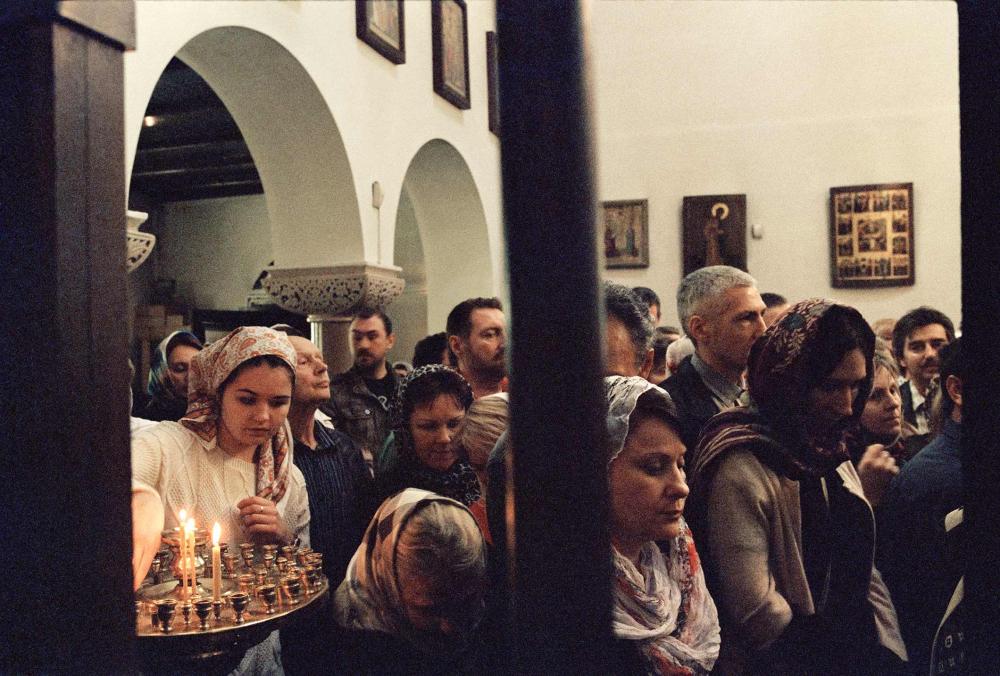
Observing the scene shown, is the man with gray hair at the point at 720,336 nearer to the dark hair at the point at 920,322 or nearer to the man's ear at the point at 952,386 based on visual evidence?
the man's ear at the point at 952,386

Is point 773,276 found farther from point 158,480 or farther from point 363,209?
point 158,480

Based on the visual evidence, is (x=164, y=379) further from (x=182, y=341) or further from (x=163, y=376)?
(x=182, y=341)

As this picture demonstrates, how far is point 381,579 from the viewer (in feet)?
6.07

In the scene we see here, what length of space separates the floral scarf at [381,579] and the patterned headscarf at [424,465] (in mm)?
545

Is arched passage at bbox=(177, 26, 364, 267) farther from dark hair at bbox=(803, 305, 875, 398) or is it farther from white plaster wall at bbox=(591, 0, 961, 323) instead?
dark hair at bbox=(803, 305, 875, 398)

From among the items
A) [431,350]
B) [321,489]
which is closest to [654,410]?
[321,489]

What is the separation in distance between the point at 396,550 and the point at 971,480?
4.55 ft

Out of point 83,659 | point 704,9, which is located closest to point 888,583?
point 704,9

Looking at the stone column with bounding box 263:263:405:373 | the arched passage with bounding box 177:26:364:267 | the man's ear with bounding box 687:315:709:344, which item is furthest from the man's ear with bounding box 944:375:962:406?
the stone column with bounding box 263:263:405:373

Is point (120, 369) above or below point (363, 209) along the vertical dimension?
below

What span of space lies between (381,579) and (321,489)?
43.1 inches

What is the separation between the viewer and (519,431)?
0.34 m

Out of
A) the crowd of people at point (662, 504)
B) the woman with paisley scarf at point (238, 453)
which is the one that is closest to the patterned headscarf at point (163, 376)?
the crowd of people at point (662, 504)

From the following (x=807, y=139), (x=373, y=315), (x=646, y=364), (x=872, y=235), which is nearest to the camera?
(x=646, y=364)
